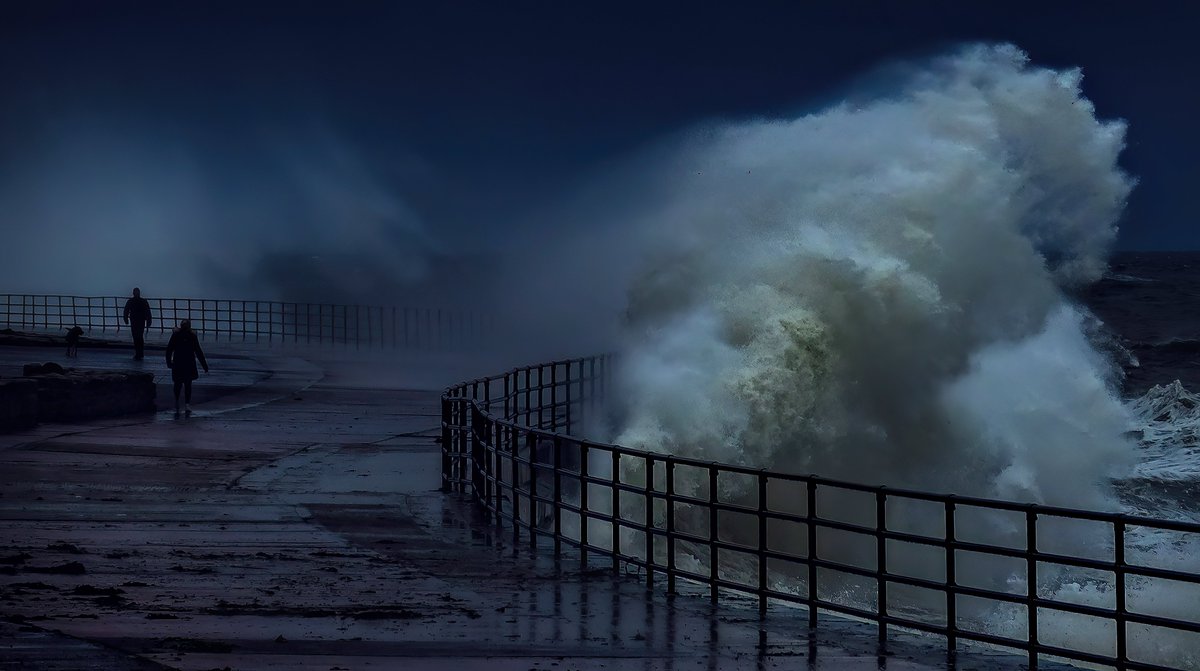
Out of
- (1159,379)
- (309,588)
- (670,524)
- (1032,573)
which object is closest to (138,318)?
(309,588)

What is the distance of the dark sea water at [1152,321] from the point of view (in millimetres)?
48781

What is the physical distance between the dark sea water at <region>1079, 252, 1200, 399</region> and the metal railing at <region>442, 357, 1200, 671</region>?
24943 mm

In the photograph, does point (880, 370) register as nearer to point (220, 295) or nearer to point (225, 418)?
point (225, 418)

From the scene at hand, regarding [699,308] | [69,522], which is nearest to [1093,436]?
[699,308]

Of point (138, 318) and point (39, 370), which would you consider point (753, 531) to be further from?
point (138, 318)

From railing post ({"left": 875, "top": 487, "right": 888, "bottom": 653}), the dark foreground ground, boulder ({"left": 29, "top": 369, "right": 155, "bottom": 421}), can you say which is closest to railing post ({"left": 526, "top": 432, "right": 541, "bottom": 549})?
the dark foreground ground

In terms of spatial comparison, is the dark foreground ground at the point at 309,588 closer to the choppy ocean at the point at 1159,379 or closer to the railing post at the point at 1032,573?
the railing post at the point at 1032,573

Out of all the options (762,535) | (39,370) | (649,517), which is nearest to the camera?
(762,535)

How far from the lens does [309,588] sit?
32.1 ft

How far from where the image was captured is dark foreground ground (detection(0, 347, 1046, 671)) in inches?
312

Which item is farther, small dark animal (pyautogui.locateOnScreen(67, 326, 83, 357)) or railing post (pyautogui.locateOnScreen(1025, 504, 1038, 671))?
small dark animal (pyautogui.locateOnScreen(67, 326, 83, 357))

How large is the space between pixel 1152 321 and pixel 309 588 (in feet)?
215

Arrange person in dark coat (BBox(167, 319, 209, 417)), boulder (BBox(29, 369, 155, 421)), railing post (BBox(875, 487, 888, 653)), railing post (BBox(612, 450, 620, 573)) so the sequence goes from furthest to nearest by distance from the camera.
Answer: person in dark coat (BBox(167, 319, 209, 417))
boulder (BBox(29, 369, 155, 421))
railing post (BBox(612, 450, 620, 573))
railing post (BBox(875, 487, 888, 653))

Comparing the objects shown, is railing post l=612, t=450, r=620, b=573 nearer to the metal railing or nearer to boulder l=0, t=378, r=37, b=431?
the metal railing
